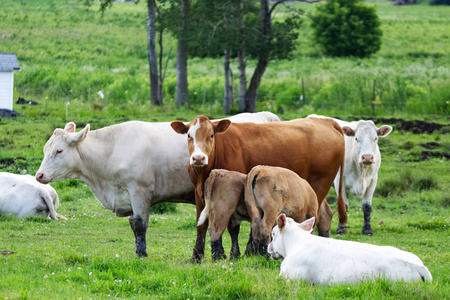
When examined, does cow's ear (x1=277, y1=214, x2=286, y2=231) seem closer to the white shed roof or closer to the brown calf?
the brown calf

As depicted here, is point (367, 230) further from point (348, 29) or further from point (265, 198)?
point (348, 29)

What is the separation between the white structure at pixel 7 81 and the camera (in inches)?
1251

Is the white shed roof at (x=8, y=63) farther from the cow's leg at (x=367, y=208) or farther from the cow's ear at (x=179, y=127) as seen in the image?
the cow's ear at (x=179, y=127)

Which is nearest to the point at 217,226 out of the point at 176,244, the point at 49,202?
the point at 176,244

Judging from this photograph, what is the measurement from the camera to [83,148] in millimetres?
9844

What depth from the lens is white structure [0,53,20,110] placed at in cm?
3177

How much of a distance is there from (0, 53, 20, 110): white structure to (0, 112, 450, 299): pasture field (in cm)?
843

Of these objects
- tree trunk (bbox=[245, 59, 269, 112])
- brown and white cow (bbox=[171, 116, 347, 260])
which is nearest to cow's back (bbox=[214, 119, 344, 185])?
brown and white cow (bbox=[171, 116, 347, 260])

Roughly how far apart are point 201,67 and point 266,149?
45.0m

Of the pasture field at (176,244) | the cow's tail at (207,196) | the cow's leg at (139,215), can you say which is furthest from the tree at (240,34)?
the cow's tail at (207,196)

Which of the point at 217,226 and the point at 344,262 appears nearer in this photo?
the point at 344,262

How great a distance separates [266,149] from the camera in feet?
31.3

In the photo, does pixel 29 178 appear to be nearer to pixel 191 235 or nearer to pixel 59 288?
pixel 191 235

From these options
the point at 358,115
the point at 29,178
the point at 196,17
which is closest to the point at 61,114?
the point at 196,17
